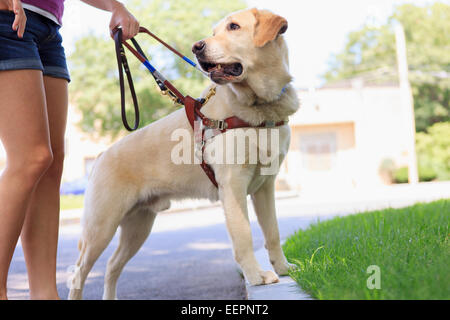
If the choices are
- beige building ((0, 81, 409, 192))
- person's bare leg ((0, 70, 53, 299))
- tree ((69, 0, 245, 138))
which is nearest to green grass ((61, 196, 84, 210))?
tree ((69, 0, 245, 138))

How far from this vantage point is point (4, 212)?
226 cm

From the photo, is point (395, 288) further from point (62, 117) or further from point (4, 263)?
point (62, 117)

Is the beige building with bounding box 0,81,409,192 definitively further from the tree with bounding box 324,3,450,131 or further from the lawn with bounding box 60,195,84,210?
the lawn with bounding box 60,195,84,210

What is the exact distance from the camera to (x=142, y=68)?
68.6ft

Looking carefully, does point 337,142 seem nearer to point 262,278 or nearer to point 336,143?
point 336,143

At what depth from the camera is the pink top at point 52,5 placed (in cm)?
244

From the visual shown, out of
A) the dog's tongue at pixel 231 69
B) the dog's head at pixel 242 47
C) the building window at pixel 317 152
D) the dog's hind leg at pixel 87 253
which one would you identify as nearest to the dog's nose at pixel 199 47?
the dog's head at pixel 242 47

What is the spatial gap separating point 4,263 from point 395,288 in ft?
5.86

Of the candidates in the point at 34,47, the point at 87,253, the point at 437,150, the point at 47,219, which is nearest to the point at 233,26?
the point at 34,47

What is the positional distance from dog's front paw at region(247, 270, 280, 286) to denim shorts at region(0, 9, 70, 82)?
1592 mm

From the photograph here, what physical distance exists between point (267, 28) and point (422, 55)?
30740mm
